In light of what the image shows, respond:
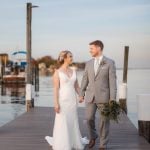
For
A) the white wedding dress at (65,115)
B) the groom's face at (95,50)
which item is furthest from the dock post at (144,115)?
the white wedding dress at (65,115)

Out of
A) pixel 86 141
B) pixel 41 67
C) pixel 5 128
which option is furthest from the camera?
pixel 41 67

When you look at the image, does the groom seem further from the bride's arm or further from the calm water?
the calm water

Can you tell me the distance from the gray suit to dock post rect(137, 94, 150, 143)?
5.94 ft

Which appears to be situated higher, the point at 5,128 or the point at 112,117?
the point at 112,117

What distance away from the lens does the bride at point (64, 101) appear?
9.02m

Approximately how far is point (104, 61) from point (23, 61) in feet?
229

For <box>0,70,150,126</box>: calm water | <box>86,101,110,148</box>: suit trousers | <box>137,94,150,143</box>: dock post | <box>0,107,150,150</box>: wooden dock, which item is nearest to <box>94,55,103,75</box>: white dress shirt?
<box>86,101,110,148</box>: suit trousers

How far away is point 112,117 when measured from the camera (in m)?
9.20

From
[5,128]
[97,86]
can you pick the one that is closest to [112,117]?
[97,86]

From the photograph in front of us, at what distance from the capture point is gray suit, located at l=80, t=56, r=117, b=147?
9.31 meters

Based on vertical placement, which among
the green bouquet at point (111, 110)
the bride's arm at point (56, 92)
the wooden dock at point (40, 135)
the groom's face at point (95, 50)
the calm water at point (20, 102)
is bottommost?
the calm water at point (20, 102)

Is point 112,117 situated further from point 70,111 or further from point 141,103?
point 141,103

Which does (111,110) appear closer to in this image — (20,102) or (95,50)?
(95,50)

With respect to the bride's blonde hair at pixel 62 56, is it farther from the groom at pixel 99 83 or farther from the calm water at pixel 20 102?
the calm water at pixel 20 102
